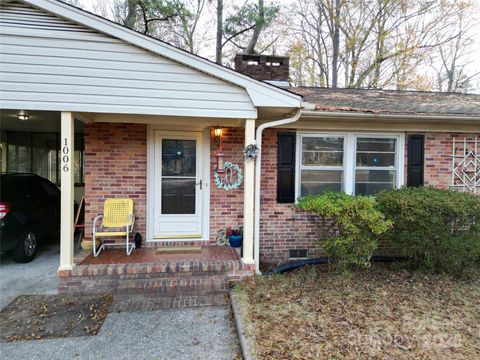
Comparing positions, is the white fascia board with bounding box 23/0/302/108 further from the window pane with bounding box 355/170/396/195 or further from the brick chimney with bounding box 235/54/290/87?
the brick chimney with bounding box 235/54/290/87

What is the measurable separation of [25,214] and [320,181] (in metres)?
5.27

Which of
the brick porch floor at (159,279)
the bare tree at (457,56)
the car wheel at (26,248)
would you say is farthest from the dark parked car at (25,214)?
the bare tree at (457,56)

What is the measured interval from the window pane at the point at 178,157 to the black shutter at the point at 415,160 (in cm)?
399

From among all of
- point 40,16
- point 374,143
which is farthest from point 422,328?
point 40,16

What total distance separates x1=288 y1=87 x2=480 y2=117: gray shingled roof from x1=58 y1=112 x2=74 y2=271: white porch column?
3629 mm

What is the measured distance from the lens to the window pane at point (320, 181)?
545 cm

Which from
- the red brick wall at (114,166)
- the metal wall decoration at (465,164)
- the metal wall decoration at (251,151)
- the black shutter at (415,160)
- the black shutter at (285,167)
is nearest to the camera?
the metal wall decoration at (251,151)

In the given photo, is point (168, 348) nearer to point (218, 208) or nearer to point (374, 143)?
point (218, 208)

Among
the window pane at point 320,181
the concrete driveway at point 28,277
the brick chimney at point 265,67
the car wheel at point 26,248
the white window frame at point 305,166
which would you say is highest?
the brick chimney at point 265,67

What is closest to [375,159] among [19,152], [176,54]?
[176,54]

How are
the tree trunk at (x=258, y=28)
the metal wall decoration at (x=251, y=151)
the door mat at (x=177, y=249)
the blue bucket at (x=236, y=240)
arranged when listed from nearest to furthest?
the metal wall decoration at (x=251, y=151) < the door mat at (x=177, y=249) < the blue bucket at (x=236, y=240) < the tree trunk at (x=258, y=28)

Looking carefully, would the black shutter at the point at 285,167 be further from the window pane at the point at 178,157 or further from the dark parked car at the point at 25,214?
the dark parked car at the point at 25,214

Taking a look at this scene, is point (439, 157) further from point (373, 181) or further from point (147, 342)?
point (147, 342)

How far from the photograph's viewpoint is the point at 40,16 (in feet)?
12.8
